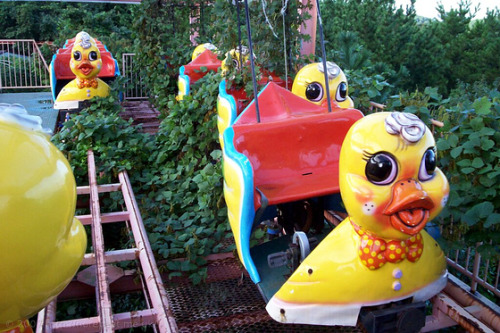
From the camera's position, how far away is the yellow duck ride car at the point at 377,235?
215cm

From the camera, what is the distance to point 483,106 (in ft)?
9.43

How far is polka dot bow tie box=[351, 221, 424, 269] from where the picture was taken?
2.28 metres

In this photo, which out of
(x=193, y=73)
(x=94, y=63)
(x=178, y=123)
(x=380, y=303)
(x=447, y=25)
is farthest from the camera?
(x=447, y=25)

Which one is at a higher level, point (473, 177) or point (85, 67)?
point (85, 67)

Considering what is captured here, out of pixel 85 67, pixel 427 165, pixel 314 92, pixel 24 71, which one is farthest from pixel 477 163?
pixel 24 71

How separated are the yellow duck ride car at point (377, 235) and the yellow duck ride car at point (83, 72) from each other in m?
5.09

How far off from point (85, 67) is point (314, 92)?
148 inches

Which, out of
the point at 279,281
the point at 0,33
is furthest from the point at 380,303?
the point at 0,33

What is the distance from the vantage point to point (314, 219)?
3434 millimetres

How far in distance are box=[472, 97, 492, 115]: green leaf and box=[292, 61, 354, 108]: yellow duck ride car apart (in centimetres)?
131

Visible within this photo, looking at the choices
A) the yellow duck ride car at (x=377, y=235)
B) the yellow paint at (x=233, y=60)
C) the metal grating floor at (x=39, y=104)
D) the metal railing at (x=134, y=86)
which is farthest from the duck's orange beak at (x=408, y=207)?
the metal railing at (x=134, y=86)

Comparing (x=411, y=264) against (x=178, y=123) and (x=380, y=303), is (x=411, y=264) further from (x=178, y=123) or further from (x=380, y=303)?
(x=178, y=123)

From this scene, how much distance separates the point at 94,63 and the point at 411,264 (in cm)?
540

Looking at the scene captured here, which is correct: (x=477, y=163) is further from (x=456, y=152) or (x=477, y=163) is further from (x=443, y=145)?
(x=443, y=145)
